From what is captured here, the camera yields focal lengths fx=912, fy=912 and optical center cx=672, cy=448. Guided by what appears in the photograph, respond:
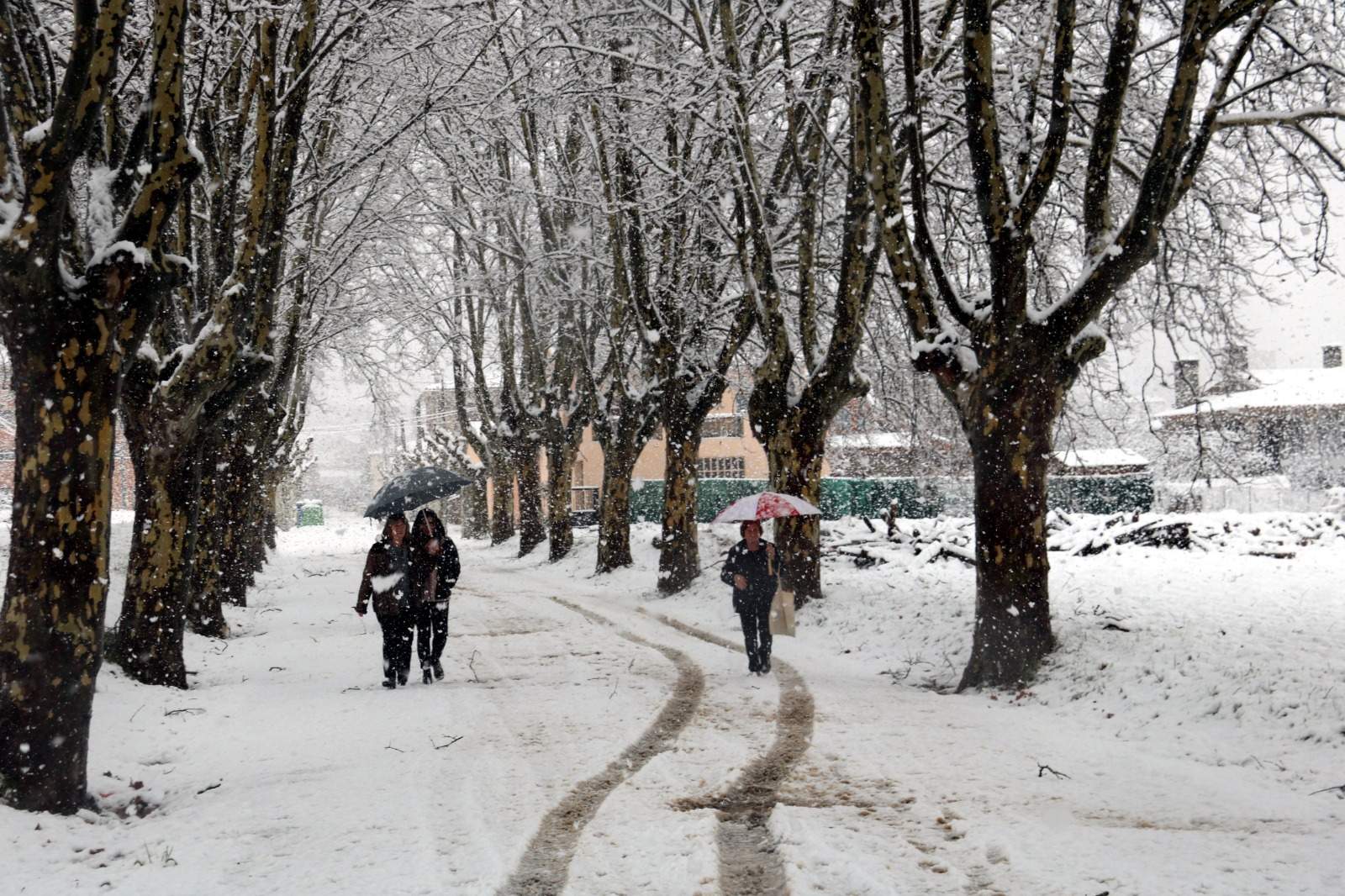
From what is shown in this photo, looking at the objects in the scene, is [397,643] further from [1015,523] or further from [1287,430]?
[1287,430]

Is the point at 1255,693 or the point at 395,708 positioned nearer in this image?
the point at 1255,693

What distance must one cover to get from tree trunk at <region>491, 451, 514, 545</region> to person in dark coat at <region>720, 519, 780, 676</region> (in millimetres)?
22135

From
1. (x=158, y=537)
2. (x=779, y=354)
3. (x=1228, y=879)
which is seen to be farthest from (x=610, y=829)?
(x=779, y=354)

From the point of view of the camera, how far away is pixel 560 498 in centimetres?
2531

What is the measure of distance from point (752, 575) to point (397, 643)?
3.65 metres

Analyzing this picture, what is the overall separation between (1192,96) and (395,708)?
329 inches

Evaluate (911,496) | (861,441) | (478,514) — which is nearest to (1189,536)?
(911,496)

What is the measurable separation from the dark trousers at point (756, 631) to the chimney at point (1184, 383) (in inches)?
226

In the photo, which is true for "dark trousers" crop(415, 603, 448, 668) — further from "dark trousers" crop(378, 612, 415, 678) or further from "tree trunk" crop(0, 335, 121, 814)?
"tree trunk" crop(0, 335, 121, 814)

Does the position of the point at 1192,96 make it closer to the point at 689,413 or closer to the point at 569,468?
the point at 689,413

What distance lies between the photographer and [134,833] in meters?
4.97

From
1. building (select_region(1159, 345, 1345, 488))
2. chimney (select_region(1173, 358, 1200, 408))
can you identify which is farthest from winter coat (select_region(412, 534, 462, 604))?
building (select_region(1159, 345, 1345, 488))

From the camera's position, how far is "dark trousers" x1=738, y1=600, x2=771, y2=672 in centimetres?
950

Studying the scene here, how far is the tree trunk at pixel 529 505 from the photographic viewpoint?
28.0 metres
